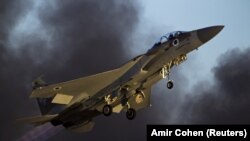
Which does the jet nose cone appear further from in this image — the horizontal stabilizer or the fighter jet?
the horizontal stabilizer

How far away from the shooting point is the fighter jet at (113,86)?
3850cm

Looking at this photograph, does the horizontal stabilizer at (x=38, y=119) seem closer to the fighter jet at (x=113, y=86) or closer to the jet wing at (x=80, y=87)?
the fighter jet at (x=113, y=86)

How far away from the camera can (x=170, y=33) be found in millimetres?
39438

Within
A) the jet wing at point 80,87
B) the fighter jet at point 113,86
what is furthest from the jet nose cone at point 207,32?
the jet wing at point 80,87

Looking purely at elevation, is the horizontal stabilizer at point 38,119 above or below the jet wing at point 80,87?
below

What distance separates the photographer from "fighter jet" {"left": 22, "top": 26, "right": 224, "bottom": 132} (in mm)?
38500


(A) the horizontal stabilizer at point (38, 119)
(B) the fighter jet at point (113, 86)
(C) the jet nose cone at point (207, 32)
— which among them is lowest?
(A) the horizontal stabilizer at point (38, 119)

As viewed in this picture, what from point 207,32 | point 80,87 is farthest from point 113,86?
point 207,32

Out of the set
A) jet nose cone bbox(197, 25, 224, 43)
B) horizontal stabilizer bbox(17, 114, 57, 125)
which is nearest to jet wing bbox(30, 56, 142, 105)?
horizontal stabilizer bbox(17, 114, 57, 125)

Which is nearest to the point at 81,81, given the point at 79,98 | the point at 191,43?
the point at 79,98

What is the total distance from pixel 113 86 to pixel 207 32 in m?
8.25

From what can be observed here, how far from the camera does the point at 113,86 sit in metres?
40.9

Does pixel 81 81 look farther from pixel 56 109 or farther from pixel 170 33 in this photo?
pixel 170 33

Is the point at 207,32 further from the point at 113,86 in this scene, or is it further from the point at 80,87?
the point at 80,87
